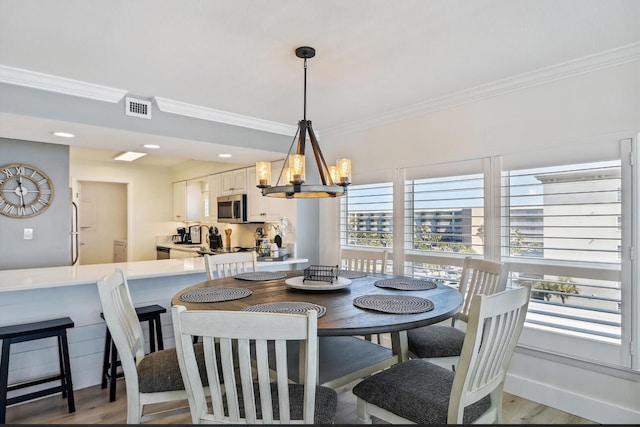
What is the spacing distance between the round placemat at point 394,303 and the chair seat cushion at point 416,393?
0.95 feet

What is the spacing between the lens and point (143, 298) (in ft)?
10.2

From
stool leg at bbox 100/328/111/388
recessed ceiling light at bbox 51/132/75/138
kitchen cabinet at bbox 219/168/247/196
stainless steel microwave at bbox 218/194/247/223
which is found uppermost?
recessed ceiling light at bbox 51/132/75/138

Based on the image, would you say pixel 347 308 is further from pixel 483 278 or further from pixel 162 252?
pixel 162 252

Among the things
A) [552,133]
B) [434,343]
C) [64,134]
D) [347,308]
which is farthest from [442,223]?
[64,134]

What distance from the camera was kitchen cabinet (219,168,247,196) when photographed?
5018mm

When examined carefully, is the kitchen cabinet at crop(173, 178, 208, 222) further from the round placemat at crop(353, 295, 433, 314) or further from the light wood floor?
the round placemat at crop(353, 295, 433, 314)

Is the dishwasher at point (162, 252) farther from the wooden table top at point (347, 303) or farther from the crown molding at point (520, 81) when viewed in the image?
the crown molding at point (520, 81)

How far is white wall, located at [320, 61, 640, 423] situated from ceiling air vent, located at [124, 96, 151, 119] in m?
2.24

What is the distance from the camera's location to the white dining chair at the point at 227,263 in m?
2.92

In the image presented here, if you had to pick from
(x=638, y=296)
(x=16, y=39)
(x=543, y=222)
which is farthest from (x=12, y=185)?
(x=638, y=296)

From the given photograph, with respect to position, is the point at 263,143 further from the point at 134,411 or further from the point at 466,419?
the point at 466,419

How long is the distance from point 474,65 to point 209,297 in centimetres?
223

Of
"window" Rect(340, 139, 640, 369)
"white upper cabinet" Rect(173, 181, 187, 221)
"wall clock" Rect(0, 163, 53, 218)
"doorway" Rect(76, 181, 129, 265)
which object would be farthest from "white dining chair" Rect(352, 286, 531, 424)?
"doorway" Rect(76, 181, 129, 265)

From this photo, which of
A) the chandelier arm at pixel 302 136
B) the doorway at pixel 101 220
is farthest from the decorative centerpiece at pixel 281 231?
the doorway at pixel 101 220
